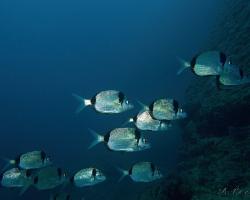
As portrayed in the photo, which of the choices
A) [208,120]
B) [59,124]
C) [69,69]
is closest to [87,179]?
[208,120]

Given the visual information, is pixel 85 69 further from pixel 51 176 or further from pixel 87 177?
pixel 51 176

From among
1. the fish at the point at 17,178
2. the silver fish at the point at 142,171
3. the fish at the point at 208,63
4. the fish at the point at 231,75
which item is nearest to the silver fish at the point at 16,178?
the fish at the point at 17,178

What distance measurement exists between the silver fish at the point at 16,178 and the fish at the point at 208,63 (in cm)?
418

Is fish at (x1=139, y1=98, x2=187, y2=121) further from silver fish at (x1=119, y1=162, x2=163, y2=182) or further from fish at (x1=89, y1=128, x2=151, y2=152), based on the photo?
silver fish at (x1=119, y1=162, x2=163, y2=182)

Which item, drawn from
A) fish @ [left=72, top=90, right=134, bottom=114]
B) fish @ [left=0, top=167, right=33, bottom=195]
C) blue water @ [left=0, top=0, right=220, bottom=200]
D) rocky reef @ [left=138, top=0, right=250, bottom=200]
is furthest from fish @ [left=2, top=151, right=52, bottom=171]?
blue water @ [left=0, top=0, right=220, bottom=200]

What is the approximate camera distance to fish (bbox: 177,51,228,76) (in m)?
5.14

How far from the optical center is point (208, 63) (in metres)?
5.15

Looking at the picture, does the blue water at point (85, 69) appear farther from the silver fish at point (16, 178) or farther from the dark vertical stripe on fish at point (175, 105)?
the dark vertical stripe on fish at point (175, 105)

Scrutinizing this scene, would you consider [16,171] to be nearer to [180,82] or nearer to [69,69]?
[180,82]

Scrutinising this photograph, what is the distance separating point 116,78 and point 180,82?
3076 centimetres

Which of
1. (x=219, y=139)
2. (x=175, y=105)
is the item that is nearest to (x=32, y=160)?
(x=175, y=105)

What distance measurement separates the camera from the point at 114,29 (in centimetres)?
12888

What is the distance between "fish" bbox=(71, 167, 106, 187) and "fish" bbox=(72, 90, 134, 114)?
1.73m

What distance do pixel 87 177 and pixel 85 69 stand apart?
287 ft
